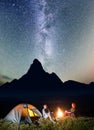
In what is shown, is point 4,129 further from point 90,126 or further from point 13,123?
point 90,126

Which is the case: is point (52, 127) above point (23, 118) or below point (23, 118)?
below

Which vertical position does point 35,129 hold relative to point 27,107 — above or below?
below

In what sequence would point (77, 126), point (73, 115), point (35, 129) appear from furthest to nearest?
point (73, 115) → point (35, 129) → point (77, 126)

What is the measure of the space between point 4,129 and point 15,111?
4039mm

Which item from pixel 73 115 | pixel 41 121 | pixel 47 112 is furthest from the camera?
pixel 73 115

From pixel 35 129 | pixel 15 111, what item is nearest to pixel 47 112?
pixel 15 111

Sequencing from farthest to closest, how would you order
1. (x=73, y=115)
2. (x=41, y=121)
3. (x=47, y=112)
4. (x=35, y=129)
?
(x=73, y=115)
(x=47, y=112)
(x=41, y=121)
(x=35, y=129)

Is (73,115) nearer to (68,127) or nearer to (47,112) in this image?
(47,112)

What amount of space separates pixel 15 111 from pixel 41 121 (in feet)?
8.18

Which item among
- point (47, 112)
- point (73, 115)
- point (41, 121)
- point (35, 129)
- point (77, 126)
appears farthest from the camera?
point (73, 115)

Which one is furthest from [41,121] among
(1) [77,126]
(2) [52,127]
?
(1) [77,126]

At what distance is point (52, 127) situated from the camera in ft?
53.2

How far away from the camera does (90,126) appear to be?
52.2 ft

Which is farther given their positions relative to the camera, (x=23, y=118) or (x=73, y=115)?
(x=73, y=115)
